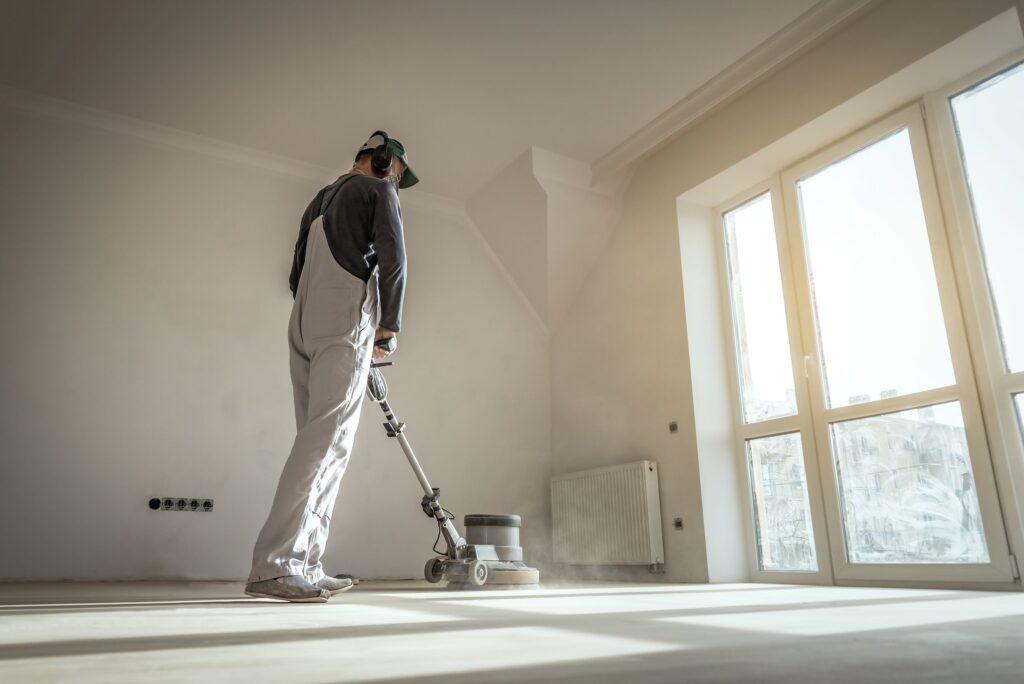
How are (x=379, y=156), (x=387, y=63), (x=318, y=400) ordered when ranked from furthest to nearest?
(x=387, y=63), (x=379, y=156), (x=318, y=400)

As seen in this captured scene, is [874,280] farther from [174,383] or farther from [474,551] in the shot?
[174,383]

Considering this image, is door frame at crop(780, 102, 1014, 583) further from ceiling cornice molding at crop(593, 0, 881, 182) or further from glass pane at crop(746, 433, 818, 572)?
ceiling cornice molding at crop(593, 0, 881, 182)

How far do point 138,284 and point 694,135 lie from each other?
11.6ft

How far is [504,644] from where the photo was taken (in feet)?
3.31

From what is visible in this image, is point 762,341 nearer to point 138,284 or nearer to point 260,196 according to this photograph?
point 260,196

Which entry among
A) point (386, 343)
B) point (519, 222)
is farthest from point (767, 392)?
point (386, 343)

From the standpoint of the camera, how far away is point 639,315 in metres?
4.61

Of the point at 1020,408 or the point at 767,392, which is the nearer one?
the point at 1020,408

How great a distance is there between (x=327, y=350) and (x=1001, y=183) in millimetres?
2936

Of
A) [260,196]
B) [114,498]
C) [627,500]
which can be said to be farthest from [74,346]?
[627,500]

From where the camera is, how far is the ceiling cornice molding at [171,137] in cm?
411

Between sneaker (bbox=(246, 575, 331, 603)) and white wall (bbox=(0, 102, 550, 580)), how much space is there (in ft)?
7.83

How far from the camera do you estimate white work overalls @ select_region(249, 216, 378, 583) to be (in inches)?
73.9

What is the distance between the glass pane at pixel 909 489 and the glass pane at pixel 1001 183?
1.49ft
